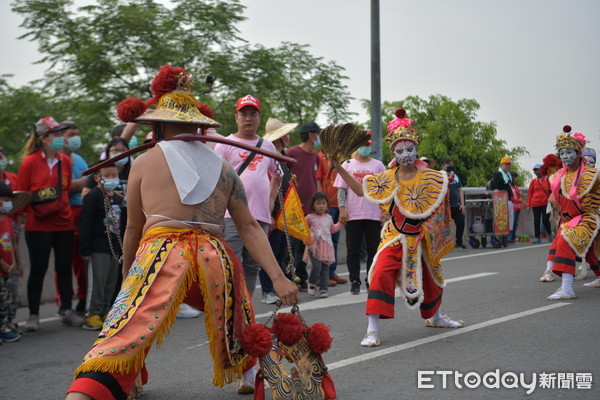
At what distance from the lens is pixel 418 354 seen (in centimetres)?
608

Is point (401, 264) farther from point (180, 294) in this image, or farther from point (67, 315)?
point (67, 315)

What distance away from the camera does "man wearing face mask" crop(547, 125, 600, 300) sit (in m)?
8.97

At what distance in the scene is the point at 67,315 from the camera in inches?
325

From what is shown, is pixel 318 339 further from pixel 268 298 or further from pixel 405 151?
pixel 268 298

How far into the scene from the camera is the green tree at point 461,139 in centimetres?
6631

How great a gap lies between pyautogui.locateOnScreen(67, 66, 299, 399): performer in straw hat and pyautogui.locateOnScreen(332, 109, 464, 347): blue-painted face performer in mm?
2585

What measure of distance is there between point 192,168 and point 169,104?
42 centimetres

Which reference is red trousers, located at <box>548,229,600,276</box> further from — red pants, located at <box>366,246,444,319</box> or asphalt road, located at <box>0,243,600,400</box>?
red pants, located at <box>366,246,444,319</box>

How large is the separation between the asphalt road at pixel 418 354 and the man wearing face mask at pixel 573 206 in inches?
19.5

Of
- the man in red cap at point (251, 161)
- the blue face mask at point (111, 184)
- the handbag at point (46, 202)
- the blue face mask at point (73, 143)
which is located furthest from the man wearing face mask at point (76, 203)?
the man in red cap at point (251, 161)

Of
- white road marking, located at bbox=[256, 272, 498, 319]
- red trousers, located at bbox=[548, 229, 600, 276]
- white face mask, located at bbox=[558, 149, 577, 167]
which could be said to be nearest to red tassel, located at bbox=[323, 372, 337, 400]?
white road marking, located at bbox=[256, 272, 498, 319]

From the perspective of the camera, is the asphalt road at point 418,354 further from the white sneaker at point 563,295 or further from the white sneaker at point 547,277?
the white sneaker at point 547,277

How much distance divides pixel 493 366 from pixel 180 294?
2.68m

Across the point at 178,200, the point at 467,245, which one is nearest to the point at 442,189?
the point at 178,200
